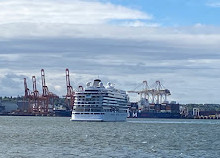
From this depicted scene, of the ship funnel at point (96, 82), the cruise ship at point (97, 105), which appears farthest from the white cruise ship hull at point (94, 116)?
the ship funnel at point (96, 82)

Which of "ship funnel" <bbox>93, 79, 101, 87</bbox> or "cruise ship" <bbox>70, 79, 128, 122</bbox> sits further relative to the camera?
"ship funnel" <bbox>93, 79, 101, 87</bbox>

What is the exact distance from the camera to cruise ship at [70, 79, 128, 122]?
175625 mm

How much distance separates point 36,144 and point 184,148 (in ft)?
58.4

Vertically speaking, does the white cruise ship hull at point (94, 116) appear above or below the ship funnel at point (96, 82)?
below

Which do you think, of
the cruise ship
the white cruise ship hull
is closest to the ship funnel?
the cruise ship

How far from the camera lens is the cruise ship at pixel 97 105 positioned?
176m

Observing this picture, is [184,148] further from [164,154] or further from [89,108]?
[89,108]

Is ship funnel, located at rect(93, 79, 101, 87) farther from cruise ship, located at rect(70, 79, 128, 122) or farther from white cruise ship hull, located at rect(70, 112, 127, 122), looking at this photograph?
white cruise ship hull, located at rect(70, 112, 127, 122)

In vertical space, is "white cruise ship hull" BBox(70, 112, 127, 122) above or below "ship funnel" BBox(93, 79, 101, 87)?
below

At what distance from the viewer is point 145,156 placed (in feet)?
218

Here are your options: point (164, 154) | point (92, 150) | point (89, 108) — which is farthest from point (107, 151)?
point (89, 108)

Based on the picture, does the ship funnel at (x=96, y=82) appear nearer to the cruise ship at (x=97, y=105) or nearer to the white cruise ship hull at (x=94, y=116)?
the cruise ship at (x=97, y=105)

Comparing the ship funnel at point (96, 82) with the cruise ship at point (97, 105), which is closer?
the cruise ship at point (97, 105)

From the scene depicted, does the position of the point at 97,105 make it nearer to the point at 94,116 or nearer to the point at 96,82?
the point at 94,116
